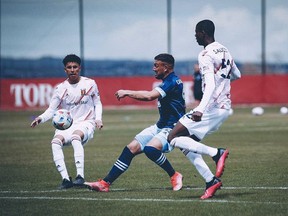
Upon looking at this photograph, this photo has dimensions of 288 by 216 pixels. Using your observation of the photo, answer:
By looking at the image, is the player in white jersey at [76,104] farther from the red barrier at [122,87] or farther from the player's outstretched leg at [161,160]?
the red barrier at [122,87]

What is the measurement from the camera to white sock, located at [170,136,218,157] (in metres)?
10.6

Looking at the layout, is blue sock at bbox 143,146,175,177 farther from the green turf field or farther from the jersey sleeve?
the jersey sleeve

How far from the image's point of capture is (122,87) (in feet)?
144

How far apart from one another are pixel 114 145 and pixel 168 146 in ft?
29.8

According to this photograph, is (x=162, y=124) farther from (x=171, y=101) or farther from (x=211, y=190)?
(x=211, y=190)

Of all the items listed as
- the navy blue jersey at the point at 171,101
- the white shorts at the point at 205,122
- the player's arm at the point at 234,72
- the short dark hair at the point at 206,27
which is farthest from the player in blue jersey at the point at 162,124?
the short dark hair at the point at 206,27

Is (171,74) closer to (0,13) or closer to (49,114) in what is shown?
(49,114)

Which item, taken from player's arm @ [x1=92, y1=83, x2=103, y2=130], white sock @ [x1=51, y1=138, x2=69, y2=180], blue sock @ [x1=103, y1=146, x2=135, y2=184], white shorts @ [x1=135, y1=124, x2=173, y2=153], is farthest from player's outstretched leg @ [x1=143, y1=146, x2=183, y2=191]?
white sock @ [x1=51, y1=138, x2=69, y2=180]

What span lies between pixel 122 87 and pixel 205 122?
109 ft

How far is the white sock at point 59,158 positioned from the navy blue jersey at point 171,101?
167 cm

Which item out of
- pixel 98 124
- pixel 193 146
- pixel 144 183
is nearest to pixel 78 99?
pixel 98 124

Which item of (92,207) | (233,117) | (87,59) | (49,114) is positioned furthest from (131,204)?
(87,59)

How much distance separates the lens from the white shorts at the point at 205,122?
10.6 m

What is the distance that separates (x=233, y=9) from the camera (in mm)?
44750
